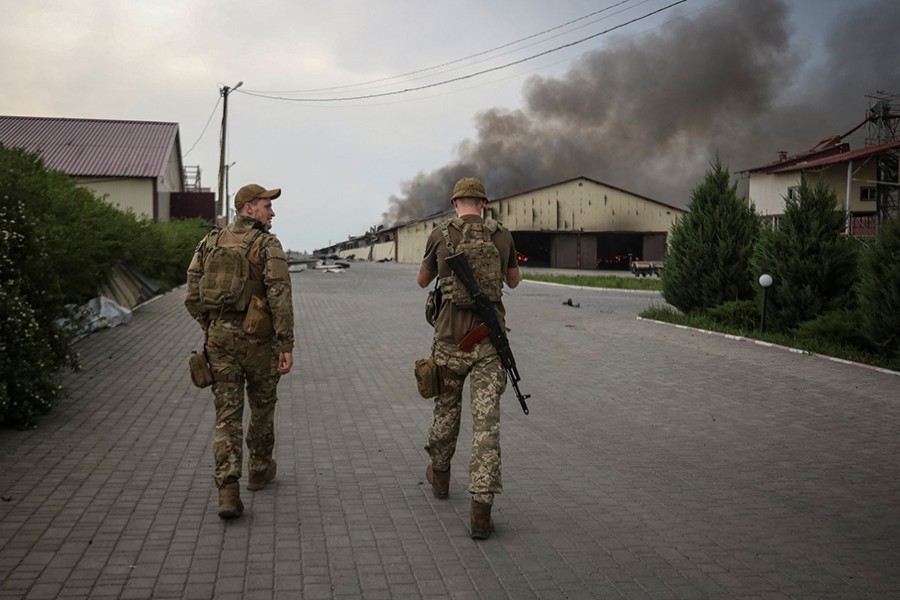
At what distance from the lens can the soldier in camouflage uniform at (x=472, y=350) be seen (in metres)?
5.13

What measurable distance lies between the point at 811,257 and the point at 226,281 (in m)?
11.5

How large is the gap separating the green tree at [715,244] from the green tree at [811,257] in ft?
8.15

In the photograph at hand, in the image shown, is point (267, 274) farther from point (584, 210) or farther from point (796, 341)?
point (584, 210)

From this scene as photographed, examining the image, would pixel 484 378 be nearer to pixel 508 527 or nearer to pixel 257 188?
pixel 508 527

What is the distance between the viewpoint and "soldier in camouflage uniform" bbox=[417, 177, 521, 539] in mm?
5133

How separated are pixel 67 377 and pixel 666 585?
7.99m

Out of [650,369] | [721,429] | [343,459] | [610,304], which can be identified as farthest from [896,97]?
[343,459]

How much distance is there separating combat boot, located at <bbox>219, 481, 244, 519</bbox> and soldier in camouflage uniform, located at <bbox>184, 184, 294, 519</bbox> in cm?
4

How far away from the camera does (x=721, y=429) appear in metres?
8.25

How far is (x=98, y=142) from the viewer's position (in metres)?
42.5

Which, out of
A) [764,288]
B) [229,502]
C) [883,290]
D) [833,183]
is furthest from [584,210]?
[229,502]

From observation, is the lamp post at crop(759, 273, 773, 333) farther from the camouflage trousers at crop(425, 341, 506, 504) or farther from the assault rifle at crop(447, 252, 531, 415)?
the assault rifle at crop(447, 252, 531, 415)

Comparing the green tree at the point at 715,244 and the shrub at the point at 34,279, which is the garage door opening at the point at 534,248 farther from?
the shrub at the point at 34,279

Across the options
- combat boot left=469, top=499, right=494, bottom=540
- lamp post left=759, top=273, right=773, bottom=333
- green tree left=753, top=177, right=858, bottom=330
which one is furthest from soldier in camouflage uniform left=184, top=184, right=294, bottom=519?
green tree left=753, top=177, right=858, bottom=330
